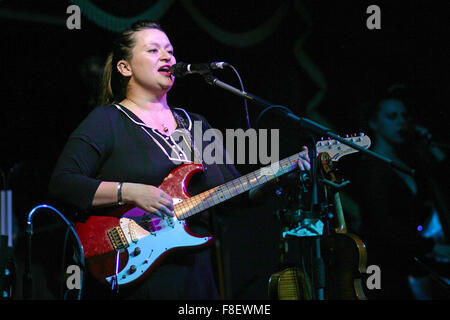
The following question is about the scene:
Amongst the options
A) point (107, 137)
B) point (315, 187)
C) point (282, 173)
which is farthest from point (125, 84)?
point (315, 187)

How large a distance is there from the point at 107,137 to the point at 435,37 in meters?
2.82

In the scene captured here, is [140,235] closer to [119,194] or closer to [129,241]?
[129,241]

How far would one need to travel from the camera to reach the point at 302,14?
432cm

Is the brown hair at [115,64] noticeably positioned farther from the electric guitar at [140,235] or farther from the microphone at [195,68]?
the electric guitar at [140,235]

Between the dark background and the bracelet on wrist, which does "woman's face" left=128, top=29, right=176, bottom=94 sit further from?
the dark background

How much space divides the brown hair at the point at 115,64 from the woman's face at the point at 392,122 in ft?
6.84

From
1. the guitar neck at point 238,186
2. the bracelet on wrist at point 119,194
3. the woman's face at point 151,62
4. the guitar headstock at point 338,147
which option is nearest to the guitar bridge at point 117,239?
the bracelet on wrist at point 119,194

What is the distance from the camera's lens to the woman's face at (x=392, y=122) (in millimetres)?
4035

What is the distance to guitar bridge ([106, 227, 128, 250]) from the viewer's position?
2363mm

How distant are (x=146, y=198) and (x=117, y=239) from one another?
0.25 m

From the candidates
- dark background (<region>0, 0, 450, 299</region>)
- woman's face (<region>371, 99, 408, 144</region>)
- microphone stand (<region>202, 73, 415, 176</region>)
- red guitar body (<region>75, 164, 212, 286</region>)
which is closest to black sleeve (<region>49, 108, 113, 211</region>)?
red guitar body (<region>75, 164, 212, 286</region>)

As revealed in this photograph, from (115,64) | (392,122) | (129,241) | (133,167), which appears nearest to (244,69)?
(392,122)

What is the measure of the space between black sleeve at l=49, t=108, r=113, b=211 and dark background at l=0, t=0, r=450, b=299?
4.41 ft

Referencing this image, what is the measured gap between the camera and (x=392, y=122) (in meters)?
4.05
